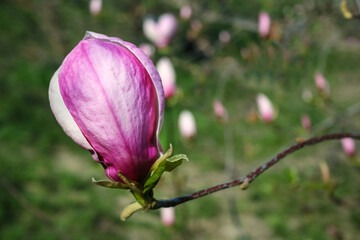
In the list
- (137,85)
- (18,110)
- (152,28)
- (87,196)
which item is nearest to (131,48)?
(137,85)

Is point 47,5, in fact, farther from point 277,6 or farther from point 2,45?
point 277,6

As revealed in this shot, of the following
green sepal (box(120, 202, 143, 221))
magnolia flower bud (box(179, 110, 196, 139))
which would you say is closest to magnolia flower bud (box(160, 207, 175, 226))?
magnolia flower bud (box(179, 110, 196, 139))

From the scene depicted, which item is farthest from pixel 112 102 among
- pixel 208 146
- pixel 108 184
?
pixel 208 146

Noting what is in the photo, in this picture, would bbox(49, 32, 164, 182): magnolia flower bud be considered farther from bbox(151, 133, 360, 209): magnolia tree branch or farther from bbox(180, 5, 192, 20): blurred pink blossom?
bbox(180, 5, 192, 20): blurred pink blossom

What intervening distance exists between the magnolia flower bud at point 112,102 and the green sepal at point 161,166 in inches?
0.6

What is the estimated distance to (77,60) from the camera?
0.36 meters

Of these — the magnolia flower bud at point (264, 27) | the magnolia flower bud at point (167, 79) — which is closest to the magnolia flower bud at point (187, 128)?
the magnolia flower bud at point (167, 79)

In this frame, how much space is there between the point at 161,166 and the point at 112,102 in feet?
0.29

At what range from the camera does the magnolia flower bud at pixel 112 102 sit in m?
0.36

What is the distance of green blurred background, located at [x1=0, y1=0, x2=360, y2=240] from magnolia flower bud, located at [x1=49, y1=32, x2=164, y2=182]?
0.50m

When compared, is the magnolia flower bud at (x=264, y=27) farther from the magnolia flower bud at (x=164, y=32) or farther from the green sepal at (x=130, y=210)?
the green sepal at (x=130, y=210)

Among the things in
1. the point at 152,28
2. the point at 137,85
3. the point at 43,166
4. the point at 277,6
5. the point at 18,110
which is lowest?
the point at 43,166

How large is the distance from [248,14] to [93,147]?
3310 millimetres

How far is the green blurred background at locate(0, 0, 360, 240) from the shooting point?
58.4 inches
